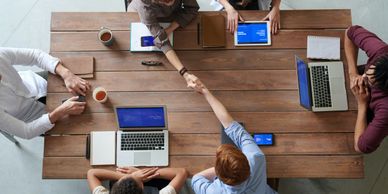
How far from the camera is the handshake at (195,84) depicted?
7.36ft

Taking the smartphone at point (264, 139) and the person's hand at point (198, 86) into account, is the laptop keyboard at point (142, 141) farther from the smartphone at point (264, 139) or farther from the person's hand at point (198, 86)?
the smartphone at point (264, 139)

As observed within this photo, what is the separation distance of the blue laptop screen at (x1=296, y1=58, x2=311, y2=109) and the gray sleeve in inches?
26.7

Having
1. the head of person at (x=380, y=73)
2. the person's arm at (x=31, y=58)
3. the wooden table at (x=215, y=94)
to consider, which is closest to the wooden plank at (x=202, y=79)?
the wooden table at (x=215, y=94)

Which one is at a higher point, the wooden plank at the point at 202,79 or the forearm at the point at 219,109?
the wooden plank at the point at 202,79

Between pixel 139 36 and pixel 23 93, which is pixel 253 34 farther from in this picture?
pixel 23 93

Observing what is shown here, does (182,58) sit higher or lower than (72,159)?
higher

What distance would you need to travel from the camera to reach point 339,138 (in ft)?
7.20

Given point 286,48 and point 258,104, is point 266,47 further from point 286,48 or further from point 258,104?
point 258,104

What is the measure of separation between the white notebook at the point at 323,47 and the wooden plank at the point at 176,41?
34 millimetres

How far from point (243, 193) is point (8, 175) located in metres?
1.94

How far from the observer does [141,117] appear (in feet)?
7.05

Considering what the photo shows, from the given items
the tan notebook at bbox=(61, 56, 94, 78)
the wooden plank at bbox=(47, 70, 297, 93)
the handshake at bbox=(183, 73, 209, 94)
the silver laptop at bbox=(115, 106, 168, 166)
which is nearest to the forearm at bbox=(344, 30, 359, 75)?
the wooden plank at bbox=(47, 70, 297, 93)

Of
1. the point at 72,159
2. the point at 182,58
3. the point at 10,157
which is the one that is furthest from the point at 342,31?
the point at 10,157

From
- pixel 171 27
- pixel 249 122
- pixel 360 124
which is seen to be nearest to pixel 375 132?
pixel 360 124
